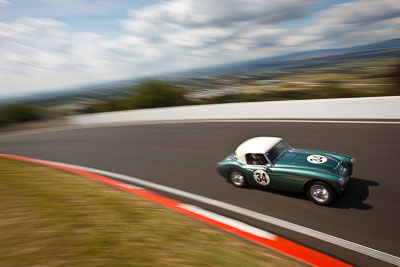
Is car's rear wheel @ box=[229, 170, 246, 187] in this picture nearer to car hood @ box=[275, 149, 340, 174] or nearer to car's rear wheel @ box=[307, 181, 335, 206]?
car hood @ box=[275, 149, 340, 174]

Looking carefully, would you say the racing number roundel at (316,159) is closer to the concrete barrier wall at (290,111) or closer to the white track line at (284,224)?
the white track line at (284,224)

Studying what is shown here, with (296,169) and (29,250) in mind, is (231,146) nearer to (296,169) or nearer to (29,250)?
(296,169)

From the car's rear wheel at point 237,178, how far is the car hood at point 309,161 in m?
0.99

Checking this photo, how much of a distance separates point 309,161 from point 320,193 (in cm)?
72

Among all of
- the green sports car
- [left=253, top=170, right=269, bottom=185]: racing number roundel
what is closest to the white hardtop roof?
the green sports car

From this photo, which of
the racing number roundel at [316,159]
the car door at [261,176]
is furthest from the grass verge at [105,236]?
the racing number roundel at [316,159]

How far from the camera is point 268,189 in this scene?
19.2 ft

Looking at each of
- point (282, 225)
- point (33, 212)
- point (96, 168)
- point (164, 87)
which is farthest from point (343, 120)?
point (164, 87)

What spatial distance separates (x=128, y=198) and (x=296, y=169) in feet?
12.3

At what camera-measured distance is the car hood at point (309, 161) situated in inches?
199

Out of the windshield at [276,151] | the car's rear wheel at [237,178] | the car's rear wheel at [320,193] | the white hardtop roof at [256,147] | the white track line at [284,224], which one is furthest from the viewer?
the car's rear wheel at [237,178]

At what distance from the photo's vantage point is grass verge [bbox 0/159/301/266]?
3139 mm

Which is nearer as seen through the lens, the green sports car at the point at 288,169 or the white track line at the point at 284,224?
the white track line at the point at 284,224

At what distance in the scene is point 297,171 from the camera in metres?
5.10
